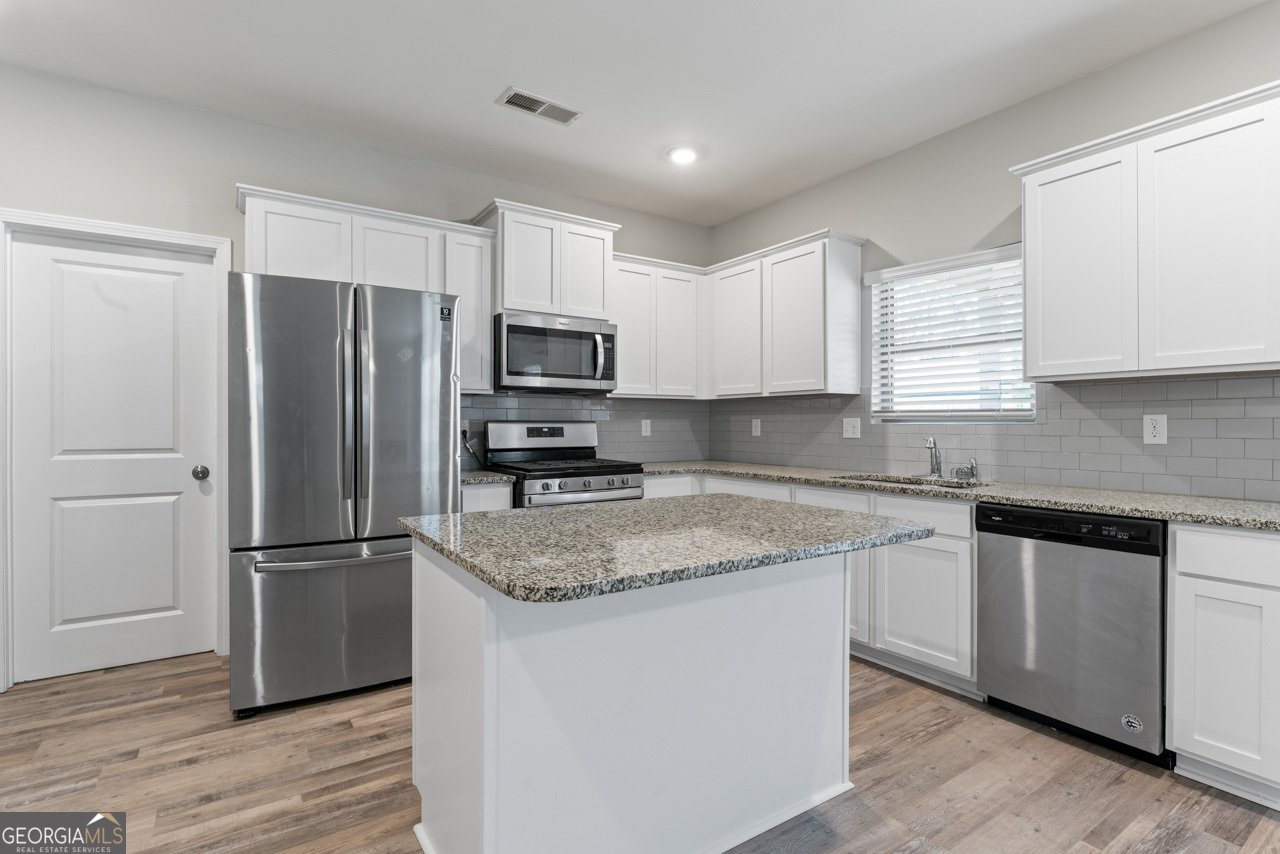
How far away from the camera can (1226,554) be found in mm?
1969

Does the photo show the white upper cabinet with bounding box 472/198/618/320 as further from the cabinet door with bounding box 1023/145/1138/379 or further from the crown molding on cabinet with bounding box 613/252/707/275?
the cabinet door with bounding box 1023/145/1138/379

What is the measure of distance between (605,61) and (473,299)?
1.42 meters

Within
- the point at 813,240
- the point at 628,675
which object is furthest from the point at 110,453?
the point at 813,240

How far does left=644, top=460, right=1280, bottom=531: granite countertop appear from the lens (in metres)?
1.97

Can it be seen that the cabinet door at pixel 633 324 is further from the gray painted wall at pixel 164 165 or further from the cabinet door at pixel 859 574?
the cabinet door at pixel 859 574

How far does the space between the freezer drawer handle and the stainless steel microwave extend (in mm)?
1160

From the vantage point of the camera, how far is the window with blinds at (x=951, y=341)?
306 centimetres

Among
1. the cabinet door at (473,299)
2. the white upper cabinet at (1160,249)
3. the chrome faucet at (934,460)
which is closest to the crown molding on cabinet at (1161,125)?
the white upper cabinet at (1160,249)

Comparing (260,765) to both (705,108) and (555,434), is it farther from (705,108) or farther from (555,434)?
(705,108)

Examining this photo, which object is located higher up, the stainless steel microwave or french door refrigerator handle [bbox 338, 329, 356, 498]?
the stainless steel microwave

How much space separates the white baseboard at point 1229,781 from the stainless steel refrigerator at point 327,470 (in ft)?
9.58

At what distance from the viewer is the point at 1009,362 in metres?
3.07

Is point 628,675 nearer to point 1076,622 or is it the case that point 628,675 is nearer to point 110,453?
point 1076,622

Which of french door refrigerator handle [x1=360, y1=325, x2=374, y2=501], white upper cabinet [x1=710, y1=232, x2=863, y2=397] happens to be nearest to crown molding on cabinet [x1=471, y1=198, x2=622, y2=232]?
white upper cabinet [x1=710, y1=232, x2=863, y2=397]
